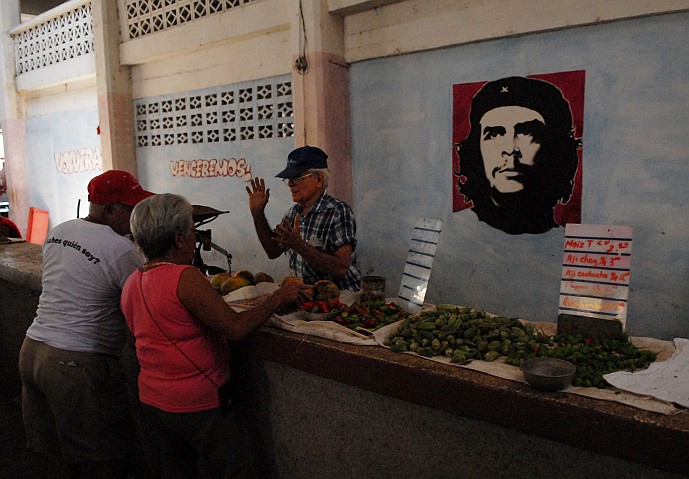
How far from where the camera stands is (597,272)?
91.9 inches

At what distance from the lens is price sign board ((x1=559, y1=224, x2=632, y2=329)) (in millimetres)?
2273

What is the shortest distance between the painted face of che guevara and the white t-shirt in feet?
9.20

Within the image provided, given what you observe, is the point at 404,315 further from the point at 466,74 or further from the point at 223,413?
the point at 466,74

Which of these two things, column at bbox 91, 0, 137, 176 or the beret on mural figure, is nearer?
the beret on mural figure

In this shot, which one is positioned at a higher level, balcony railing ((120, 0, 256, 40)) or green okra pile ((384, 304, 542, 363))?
balcony railing ((120, 0, 256, 40))

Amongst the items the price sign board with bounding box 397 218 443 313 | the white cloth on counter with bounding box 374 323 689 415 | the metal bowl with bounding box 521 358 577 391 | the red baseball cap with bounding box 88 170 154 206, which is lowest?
the white cloth on counter with bounding box 374 323 689 415

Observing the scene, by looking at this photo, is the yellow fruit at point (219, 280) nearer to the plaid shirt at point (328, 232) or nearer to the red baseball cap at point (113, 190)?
the plaid shirt at point (328, 232)

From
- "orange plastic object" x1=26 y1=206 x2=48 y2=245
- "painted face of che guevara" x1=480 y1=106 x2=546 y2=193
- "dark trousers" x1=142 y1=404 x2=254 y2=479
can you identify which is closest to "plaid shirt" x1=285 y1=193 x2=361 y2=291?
"dark trousers" x1=142 y1=404 x2=254 y2=479

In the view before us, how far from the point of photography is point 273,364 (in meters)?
2.73

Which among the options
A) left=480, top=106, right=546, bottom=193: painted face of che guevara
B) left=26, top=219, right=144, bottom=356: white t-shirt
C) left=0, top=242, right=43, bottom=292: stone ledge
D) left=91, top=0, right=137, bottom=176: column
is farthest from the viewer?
left=91, top=0, right=137, bottom=176: column

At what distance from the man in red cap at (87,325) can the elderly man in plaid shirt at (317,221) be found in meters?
1.00

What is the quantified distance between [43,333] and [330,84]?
10.6 ft

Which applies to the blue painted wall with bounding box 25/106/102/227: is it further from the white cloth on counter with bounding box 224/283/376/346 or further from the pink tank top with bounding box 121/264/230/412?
the pink tank top with bounding box 121/264/230/412

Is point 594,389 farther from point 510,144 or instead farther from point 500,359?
point 510,144
